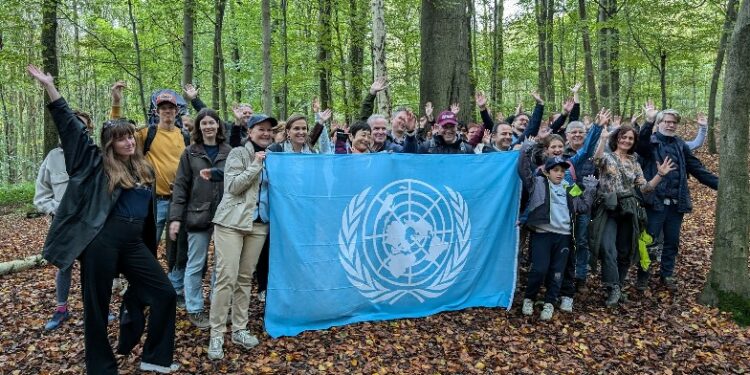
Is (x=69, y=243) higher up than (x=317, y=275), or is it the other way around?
(x=69, y=243)

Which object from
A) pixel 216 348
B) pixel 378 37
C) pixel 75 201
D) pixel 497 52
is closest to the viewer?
pixel 75 201

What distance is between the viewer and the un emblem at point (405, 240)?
521 cm

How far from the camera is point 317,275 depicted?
16.5 feet

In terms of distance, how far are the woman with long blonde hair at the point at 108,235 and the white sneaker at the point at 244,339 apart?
0.59 meters

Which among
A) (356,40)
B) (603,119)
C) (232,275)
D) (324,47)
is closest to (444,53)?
(603,119)

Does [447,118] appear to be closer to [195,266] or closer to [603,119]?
[603,119]

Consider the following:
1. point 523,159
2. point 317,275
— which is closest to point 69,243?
point 317,275

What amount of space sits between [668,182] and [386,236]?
3796mm

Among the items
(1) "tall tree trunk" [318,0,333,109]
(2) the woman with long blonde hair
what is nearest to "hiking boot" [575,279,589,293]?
(2) the woman with long blonde hair

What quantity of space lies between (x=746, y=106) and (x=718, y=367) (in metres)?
2.87

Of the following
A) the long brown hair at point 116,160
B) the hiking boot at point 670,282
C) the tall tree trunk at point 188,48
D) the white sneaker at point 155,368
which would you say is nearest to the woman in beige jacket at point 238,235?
the white sneaker at point 155,368

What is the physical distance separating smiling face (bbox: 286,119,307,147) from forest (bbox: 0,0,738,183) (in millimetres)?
3714

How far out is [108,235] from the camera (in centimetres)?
371

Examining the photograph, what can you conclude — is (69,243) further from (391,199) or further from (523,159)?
(523,159)
